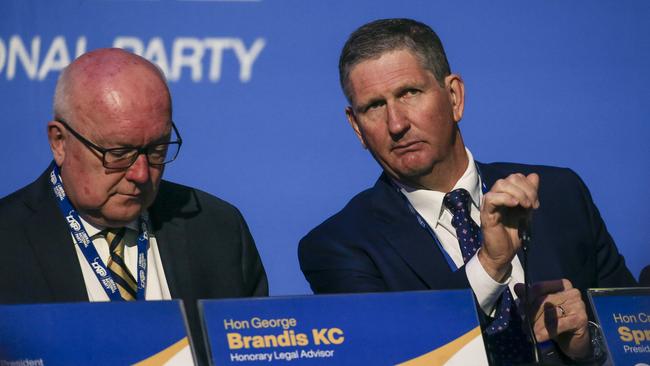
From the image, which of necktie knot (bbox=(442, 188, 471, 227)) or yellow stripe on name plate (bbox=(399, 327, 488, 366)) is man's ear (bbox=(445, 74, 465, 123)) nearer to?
necktie knot (bbox=(442, 188, 471, 227))

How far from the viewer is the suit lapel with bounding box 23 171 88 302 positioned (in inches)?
86.0

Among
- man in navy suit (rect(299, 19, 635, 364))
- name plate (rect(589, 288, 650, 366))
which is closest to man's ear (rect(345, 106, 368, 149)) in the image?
man in navy suit (rect(299, 19, 635, 364))

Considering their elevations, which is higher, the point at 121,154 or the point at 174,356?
the point at 121,154

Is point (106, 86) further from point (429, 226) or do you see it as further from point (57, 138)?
point (429, 226)

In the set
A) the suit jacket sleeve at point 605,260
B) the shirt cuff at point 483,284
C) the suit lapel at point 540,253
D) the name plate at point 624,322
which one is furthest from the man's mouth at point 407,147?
the name plate at point 624,322

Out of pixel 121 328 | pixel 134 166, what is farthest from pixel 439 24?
pixel 121 328

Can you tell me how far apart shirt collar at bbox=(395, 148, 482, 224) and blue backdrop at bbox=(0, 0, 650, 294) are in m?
0.85

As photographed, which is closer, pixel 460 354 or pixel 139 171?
pixel 460 354

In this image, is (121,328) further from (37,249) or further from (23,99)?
(23,99)

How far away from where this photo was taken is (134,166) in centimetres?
217

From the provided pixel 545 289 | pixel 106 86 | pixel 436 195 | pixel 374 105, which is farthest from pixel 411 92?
pixel 106 86

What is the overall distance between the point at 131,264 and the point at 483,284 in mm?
813

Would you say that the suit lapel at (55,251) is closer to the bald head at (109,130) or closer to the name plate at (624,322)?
the bald head at (109,130)

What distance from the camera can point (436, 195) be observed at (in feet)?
7.98
